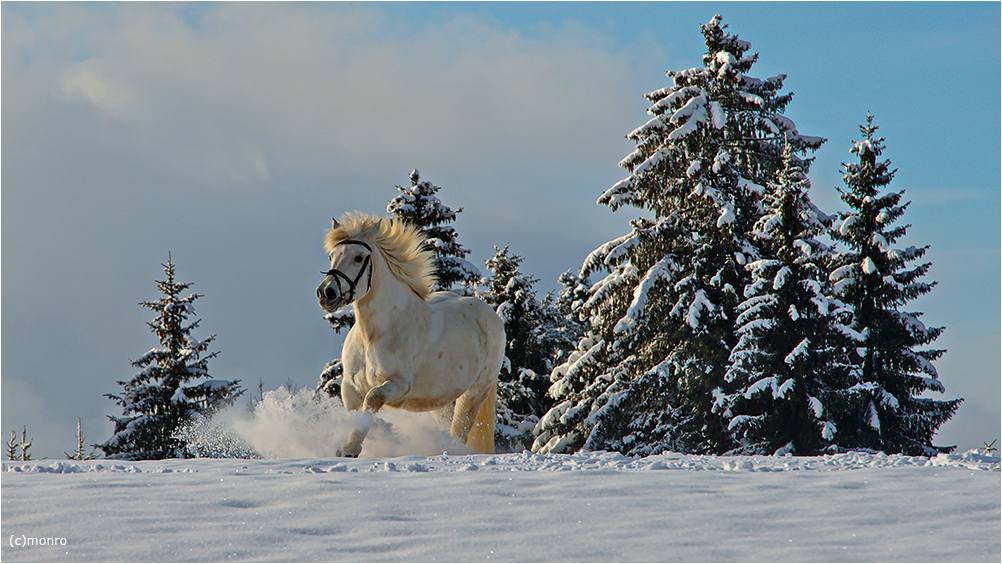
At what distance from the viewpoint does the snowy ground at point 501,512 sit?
445cm

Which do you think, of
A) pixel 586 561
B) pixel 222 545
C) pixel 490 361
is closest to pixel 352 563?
pixel 222 545

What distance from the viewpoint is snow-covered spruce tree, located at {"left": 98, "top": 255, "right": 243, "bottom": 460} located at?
2503 cm

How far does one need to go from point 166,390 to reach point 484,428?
15.6 metres

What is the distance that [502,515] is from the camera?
510cm

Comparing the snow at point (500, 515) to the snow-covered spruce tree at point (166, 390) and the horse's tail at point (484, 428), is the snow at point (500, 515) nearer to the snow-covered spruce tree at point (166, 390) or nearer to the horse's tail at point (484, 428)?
the horse's tail at point (484, 428)

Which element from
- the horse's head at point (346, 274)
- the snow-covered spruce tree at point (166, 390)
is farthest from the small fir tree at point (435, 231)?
the horse's head at point (346, 274)

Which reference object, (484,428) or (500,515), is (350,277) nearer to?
(484,428)

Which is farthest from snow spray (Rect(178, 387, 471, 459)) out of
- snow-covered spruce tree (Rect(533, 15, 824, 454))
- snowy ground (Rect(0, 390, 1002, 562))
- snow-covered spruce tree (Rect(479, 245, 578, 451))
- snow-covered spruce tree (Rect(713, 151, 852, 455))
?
snow-covered spruce tree (Rect(479, 245, 578, 451))

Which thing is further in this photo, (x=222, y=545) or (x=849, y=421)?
(x=849, y=421)

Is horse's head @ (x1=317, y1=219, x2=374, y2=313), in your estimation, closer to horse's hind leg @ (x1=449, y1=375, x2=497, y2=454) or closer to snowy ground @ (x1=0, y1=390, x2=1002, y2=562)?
horse's hind leg @ (x1=449, y1=375, x2=497, y2=454)

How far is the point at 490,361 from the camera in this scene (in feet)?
41.7

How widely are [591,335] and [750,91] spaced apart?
6910mm

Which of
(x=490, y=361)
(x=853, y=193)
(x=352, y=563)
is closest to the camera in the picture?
(x=352, y=563)

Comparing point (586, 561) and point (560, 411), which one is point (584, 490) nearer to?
point (586, 561)
